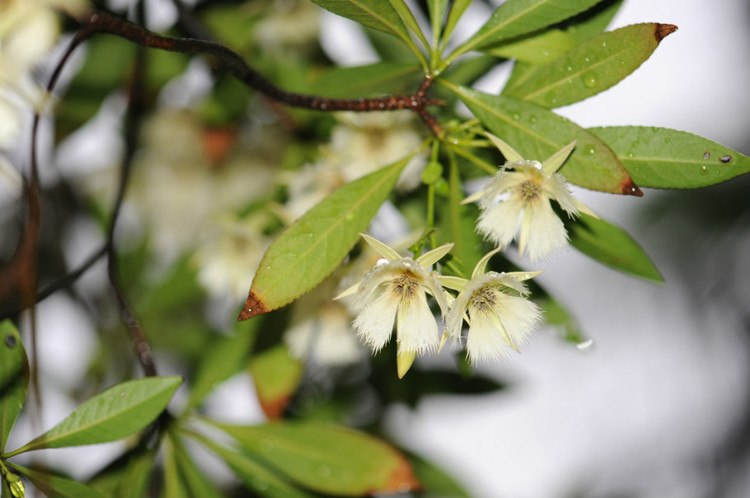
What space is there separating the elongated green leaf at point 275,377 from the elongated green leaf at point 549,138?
47 centimetres

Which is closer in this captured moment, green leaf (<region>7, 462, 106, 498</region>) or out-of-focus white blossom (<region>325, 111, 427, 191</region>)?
green leaf (<region>7, 462, 106, 498</region>)

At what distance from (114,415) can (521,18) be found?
482 millimetres

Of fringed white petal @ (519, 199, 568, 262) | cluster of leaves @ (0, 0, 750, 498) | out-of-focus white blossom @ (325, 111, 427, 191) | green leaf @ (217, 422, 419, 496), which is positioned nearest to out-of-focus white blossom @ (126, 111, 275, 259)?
cluster of leaves @ (0, 0, 750, 498)

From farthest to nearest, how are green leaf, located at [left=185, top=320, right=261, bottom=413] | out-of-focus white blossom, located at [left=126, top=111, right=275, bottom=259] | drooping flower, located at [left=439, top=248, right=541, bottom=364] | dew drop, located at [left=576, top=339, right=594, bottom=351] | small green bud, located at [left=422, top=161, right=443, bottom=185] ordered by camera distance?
out-of-focus white blossom, located at [left=126, top=111, right=275, bottom=259], green leaf, located at [left=185, top=320, right=261, bottom=413], dew drop, located at [left=576, top=339, right=594, bottom=351], small green bud, located at [left=422, top=161, right=443, bottom=185], drooping flower, located at [left=439, top=248, right=541, bottom=364]

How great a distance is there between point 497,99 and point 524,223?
0.11 meters

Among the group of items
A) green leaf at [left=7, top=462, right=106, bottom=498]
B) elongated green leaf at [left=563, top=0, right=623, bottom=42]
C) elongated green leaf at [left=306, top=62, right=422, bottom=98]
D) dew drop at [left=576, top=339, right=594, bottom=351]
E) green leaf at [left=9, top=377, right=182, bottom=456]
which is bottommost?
green leaf at [left=7, top=462, right=106, bottom=498]

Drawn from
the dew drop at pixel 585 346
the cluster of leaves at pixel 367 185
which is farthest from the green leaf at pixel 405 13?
the dew drop at pixel 585 346

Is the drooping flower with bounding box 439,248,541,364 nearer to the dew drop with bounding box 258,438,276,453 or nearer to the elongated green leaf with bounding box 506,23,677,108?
the elongated green leaf with bounding box 506,23,677,108

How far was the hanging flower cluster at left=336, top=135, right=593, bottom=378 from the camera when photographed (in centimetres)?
49

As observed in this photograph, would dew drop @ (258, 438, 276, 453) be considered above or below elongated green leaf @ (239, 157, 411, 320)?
below

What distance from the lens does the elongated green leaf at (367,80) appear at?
69 centimetres

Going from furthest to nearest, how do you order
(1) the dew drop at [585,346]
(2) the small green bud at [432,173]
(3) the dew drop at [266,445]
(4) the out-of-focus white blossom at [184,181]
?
(4) the out-of-focus white blossom at [184,181] → (3) the dew drop at [266,445] → (1) the dew drop at [585,346] → (2) the small green bud at [432,173]

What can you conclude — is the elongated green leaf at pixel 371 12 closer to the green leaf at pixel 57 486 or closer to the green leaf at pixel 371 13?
the green leaf at pixel 371 13

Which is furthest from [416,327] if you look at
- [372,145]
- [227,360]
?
[227,360]
